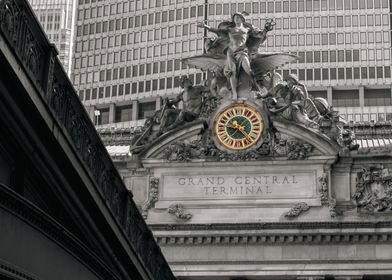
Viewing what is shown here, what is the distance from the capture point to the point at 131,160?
6288 cm

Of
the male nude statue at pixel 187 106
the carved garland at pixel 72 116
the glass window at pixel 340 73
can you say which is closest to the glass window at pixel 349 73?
the glass window at pixel 340 73

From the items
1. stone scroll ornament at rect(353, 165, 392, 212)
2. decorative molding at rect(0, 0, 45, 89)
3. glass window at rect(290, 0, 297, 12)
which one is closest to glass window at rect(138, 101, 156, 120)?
glass window at rect(290, 0, 297, 12)

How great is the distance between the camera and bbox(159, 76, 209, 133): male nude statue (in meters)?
62.4

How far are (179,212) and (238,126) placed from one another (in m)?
5.34

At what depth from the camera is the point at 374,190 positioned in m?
60.5

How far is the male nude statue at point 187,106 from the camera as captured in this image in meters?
62.4

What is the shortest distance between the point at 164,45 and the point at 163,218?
77.7 m

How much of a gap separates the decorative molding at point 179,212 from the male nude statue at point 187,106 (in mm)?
4034

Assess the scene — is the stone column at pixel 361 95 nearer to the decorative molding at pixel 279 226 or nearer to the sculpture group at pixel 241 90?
the sculpture group at pixel 241 90

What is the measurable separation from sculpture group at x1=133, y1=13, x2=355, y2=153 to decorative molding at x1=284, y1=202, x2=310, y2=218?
12.1 feet

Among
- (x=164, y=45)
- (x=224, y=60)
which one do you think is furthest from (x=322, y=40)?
(x=224, y=60)

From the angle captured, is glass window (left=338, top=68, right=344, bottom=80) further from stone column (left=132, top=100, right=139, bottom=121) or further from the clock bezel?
the clock bezel

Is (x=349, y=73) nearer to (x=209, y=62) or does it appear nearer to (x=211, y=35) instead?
(x=211, y=35)

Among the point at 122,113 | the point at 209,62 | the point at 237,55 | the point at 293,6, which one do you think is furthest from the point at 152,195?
the point at 122,113
